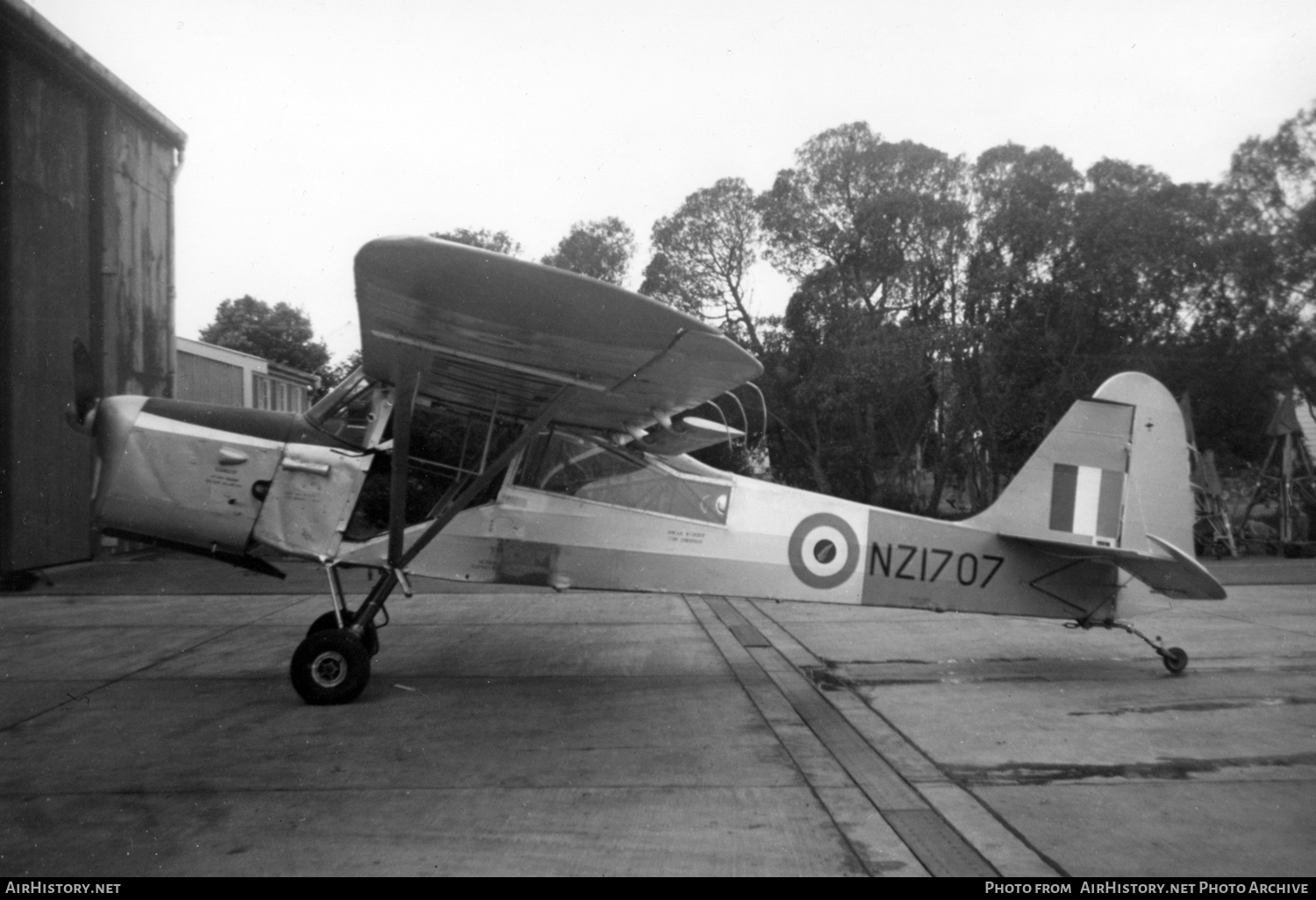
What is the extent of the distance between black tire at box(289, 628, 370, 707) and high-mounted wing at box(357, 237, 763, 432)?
6.00ft

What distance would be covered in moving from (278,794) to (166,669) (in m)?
A: 3.62

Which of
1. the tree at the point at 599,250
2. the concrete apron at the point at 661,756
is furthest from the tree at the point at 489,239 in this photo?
the concrete apron at the point at 661,756

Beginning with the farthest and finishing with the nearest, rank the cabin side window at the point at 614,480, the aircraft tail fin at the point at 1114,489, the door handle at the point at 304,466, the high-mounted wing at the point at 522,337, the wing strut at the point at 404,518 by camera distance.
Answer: the aircraft tail fin at the point at 1114,489 < the cabin side window at the point at 614,480 < the door handle at the point at 304,466 < the wing strut at the point at 404,518 < the high-mounted wing at the point at 522,337

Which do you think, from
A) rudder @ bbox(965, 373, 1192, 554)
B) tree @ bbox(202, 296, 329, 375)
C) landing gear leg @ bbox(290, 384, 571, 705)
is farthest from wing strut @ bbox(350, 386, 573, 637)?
tree @ bbox(202, 296, 329, 375)

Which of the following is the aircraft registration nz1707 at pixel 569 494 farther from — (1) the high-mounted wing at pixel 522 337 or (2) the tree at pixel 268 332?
(2) the tree at pixel 268 332

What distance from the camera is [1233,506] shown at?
22.7m

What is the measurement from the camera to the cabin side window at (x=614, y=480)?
23.8ft

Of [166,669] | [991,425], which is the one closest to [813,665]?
[166,669]

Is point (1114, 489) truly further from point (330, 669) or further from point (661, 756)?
point (330, 669)

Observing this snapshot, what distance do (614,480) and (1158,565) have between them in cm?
410

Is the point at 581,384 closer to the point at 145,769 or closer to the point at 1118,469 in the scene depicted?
the point at 145,769

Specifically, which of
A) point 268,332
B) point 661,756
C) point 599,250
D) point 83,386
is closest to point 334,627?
point 83,386

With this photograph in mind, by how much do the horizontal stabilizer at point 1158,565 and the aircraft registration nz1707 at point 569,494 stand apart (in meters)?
0.02

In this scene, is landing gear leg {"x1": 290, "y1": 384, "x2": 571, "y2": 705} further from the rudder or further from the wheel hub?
the rudder
